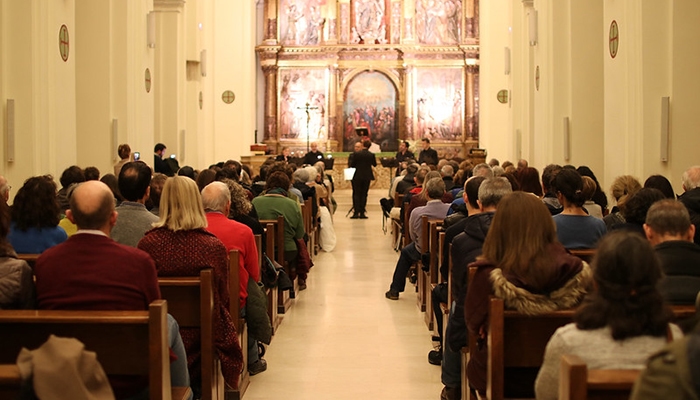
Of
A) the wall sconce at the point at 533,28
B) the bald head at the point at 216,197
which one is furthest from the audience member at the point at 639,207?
the wall sconce at the point at 533,28

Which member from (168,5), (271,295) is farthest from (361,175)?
(271,295)

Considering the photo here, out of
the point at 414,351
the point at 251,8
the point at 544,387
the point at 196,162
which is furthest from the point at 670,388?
the point at 251,8

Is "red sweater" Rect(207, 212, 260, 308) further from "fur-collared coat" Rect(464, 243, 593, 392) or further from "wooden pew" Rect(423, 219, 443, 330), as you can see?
"fur-collared coat" Rect(464, 243, 593, 392)

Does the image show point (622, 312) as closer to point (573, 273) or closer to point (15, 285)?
point (573, 273)

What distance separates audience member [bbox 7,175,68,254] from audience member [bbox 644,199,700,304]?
12.6ft

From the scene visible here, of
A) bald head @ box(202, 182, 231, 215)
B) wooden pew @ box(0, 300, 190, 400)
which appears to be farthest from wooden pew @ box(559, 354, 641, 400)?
bald head @ box(202, 182, 231, 215)

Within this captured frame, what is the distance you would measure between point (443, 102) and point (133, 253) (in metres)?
27.3

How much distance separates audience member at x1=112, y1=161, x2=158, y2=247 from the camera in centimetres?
618

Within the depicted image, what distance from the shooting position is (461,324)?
5789 millimetres

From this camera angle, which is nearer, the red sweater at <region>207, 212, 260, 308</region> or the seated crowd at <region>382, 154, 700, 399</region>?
the seated crowd at <region>382, 154, 700, 399</region>

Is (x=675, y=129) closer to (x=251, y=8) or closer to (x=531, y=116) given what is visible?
(x=531, y=116)

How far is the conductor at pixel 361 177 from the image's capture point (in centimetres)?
2106

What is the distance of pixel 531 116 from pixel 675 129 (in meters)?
7.22

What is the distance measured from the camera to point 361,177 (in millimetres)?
21047
